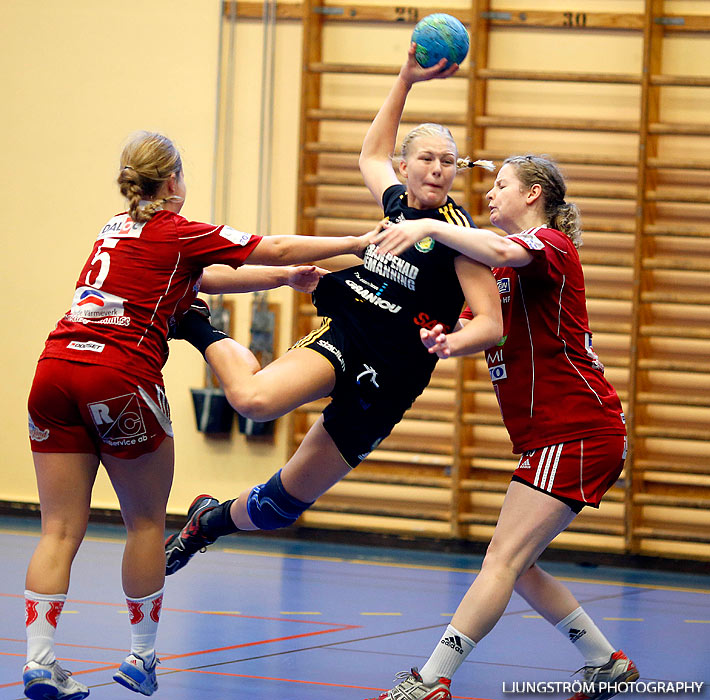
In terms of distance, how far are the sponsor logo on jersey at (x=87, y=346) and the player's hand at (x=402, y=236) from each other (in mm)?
809

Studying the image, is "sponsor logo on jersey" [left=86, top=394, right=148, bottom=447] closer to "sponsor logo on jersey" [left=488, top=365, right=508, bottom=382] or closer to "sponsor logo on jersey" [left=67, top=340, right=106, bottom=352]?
"sponsor logo on jersey" [left=67, top=340, right=106, bottom=352]

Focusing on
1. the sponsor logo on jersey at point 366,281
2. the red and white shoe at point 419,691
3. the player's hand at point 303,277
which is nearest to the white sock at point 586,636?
the red and white shoe at point 419,691

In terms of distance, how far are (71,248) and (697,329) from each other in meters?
4.27

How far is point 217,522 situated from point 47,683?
1.07 metres

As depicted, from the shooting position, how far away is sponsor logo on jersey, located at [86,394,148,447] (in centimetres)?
309

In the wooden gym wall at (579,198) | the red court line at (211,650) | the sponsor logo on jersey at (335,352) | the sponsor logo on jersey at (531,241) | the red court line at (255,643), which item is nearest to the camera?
the sponsor logo on jersey at (531,241)

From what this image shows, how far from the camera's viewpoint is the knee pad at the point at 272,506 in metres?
3.88

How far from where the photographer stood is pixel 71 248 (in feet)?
26.8

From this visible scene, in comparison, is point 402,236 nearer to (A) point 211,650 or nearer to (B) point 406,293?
(B) point 406,293

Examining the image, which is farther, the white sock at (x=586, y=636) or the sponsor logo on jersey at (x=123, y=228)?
the white sock at (x=586, y=636)

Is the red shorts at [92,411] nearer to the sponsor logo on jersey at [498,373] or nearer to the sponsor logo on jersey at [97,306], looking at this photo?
the sponsor logo on jersey at [97,306]

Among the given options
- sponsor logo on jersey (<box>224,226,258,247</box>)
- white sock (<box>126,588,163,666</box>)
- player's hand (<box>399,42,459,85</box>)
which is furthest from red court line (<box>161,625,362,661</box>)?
player's hand (<box>399,42,459,85</box>)

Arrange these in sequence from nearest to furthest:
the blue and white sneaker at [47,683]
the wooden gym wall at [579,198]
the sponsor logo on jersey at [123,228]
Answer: the blue and white sneaker at [47,683], the sponsor logo on jersey at [123,228], the wooden gym wall at [579,198]

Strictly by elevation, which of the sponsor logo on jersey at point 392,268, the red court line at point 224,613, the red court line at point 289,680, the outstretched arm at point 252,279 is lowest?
the red court line at point 224,613
